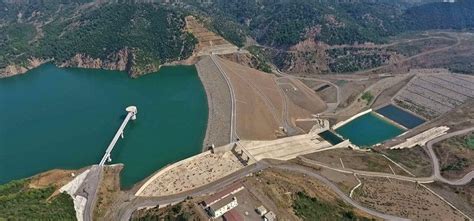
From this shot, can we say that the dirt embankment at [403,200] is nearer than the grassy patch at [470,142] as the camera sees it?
Yes

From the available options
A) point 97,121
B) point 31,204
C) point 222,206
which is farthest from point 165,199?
point 97,121

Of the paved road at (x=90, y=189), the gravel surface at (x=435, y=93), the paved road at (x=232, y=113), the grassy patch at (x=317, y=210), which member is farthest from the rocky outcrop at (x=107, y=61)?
the grassy patch at (x=317, y=210)

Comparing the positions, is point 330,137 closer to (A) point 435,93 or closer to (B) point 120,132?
(B) point 120,132

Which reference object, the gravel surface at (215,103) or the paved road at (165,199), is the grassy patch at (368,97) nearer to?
the gravel surface at (215,103)

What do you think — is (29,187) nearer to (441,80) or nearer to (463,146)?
(463,146)

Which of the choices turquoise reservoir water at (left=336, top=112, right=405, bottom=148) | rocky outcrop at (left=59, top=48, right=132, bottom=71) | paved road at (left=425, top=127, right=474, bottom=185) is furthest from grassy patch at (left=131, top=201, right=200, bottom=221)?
rocky outcrop at (left=59, top=48, right=132, bottom=71)

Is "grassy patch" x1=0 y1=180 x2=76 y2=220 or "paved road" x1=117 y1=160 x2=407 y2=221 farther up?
"grassy patch" x1=0 y1=180 x2=76 y2=220

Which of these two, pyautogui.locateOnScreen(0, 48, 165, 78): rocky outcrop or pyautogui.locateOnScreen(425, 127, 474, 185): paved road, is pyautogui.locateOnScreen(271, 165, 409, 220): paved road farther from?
pyautogui.locateOnScreen(0, 48, 165, 78): rocky outcrop
